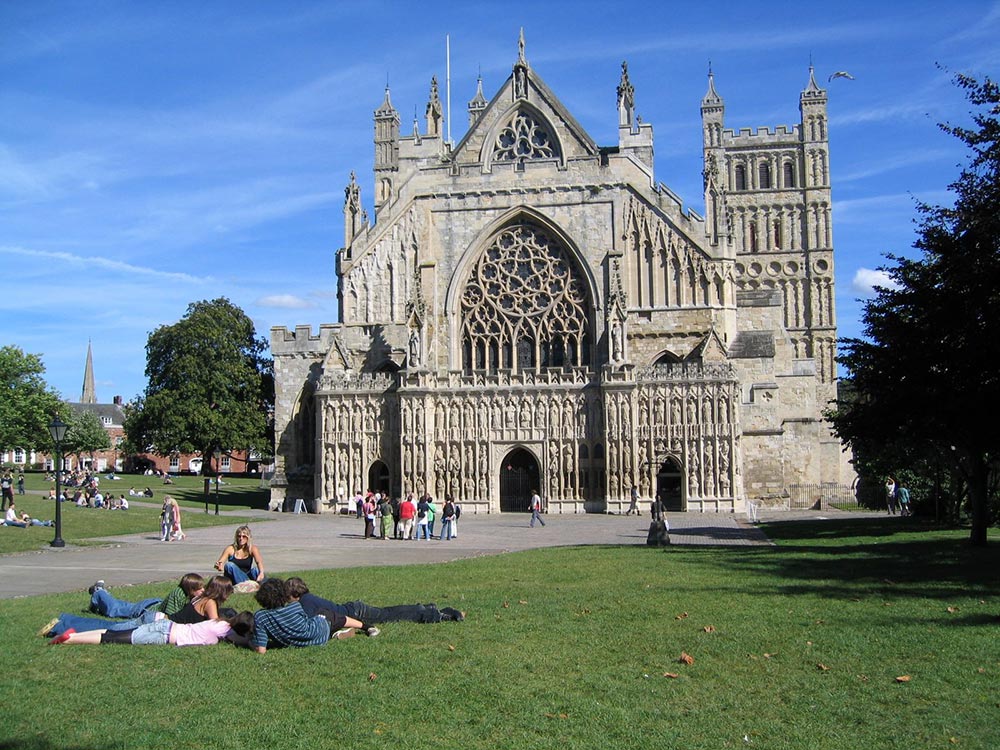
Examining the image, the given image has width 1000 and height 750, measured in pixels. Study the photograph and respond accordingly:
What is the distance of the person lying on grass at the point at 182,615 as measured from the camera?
37.5 feet

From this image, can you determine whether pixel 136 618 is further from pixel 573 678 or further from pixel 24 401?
pixel 24 401

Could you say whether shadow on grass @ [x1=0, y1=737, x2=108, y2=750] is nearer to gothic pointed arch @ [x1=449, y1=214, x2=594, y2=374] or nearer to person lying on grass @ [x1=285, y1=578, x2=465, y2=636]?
person lying on grass @ [x1=285, y1=578, x2=465, y2=636]

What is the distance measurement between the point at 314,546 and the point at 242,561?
1078 centimetres

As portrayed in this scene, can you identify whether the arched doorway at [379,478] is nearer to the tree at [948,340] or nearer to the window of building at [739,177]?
the tree at [948,340]

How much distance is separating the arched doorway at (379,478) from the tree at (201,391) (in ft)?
57.7

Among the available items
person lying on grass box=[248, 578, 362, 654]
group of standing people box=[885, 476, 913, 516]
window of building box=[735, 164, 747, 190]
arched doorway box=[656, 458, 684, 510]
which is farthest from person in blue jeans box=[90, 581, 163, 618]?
window of building box=[735, 164, 747, 190]

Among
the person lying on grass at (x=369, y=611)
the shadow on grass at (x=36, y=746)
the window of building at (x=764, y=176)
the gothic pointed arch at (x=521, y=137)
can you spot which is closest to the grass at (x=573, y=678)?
the shadow on grass at (x=36, y=746)

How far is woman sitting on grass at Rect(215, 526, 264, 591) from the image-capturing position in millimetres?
15492

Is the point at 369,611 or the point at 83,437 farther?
the point at 83,437

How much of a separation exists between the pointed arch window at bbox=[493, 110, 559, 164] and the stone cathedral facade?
3.1 inches

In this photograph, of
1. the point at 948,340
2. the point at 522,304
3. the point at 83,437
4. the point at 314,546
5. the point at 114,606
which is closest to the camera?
the point at 114,606

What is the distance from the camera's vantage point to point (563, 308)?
47.0 metres

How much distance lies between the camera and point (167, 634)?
1123cm

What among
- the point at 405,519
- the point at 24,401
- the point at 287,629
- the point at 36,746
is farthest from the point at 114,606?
the point at 24,401
